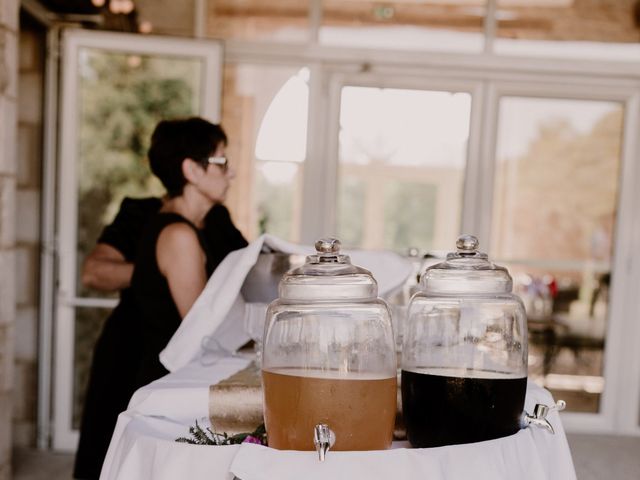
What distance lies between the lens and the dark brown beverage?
2.65 ft

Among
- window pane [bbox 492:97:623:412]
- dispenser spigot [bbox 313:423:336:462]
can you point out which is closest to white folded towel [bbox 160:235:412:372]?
dispenser spigot [bbox 313:423:336:462]

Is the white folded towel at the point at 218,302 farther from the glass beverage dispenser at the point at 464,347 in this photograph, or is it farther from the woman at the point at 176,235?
the glass beverage dispenser at the point at 464,347

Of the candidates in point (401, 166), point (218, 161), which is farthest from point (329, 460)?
point (401, 166)

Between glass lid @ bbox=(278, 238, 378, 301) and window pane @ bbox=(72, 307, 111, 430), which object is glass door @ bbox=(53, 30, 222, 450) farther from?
glass lid @ bbox=(278, 238, 378, 301)

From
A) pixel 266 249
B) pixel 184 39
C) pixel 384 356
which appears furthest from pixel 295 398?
pixel 184 39

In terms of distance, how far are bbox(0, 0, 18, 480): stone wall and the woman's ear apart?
1.02 m

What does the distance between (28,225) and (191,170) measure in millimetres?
2100

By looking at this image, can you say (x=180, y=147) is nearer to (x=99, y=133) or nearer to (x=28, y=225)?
(x=99, y=133)

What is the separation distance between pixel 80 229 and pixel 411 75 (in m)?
1.98

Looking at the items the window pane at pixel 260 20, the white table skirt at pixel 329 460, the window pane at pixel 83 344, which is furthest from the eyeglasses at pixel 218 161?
the window pane at pixel 260 20

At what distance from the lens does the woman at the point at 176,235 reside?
1509 mm

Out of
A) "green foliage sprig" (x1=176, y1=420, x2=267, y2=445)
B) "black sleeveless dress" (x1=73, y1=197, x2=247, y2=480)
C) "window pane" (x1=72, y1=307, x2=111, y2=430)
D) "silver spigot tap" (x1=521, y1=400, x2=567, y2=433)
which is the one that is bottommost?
"window pane" (x1=72, y1=307, x2=111, y2=430)

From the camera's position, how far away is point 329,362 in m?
0.77

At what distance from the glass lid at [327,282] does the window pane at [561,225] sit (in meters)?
3.24
